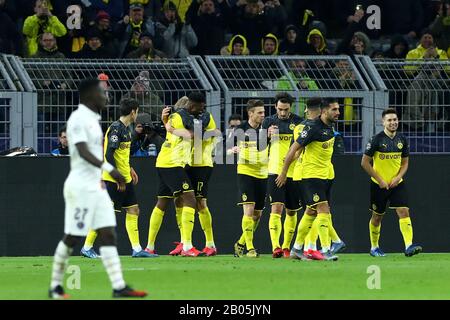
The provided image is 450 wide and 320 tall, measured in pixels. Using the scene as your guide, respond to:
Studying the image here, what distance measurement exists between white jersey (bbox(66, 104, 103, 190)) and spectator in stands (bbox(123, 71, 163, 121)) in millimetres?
8335

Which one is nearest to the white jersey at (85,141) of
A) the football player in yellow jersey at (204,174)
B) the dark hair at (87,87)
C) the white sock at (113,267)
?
the dark hair at (87,87)

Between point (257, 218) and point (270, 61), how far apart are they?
318 cm

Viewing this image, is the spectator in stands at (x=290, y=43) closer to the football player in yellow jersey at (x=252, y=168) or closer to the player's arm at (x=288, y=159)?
the football player in yellow jersey at (x=252, y=168)

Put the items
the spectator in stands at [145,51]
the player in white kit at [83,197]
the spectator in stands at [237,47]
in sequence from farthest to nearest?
the spectator in stands at [237,47] → the spectator in stands at [145,51] → the player in white kit at [83,197]

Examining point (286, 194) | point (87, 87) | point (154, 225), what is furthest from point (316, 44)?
point (87, 87)

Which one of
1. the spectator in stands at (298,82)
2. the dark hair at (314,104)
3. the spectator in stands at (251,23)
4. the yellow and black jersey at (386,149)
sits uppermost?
the spectator in stands at (251,23)

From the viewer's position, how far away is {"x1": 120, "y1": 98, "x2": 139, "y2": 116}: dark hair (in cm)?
A: 1952

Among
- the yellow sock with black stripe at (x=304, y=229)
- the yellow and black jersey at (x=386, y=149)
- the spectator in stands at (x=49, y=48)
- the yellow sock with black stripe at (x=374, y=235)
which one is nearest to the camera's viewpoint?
the yellow sock with black stripe at (x=304, y=229)

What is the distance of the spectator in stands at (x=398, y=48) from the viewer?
25469mm

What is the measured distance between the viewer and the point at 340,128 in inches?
861

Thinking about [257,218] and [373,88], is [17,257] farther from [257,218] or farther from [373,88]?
[373,88]

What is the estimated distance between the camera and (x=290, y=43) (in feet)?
82.3

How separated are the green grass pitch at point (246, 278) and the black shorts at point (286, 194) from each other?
0.88 metres

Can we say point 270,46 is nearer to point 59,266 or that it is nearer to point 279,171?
point 279,171
